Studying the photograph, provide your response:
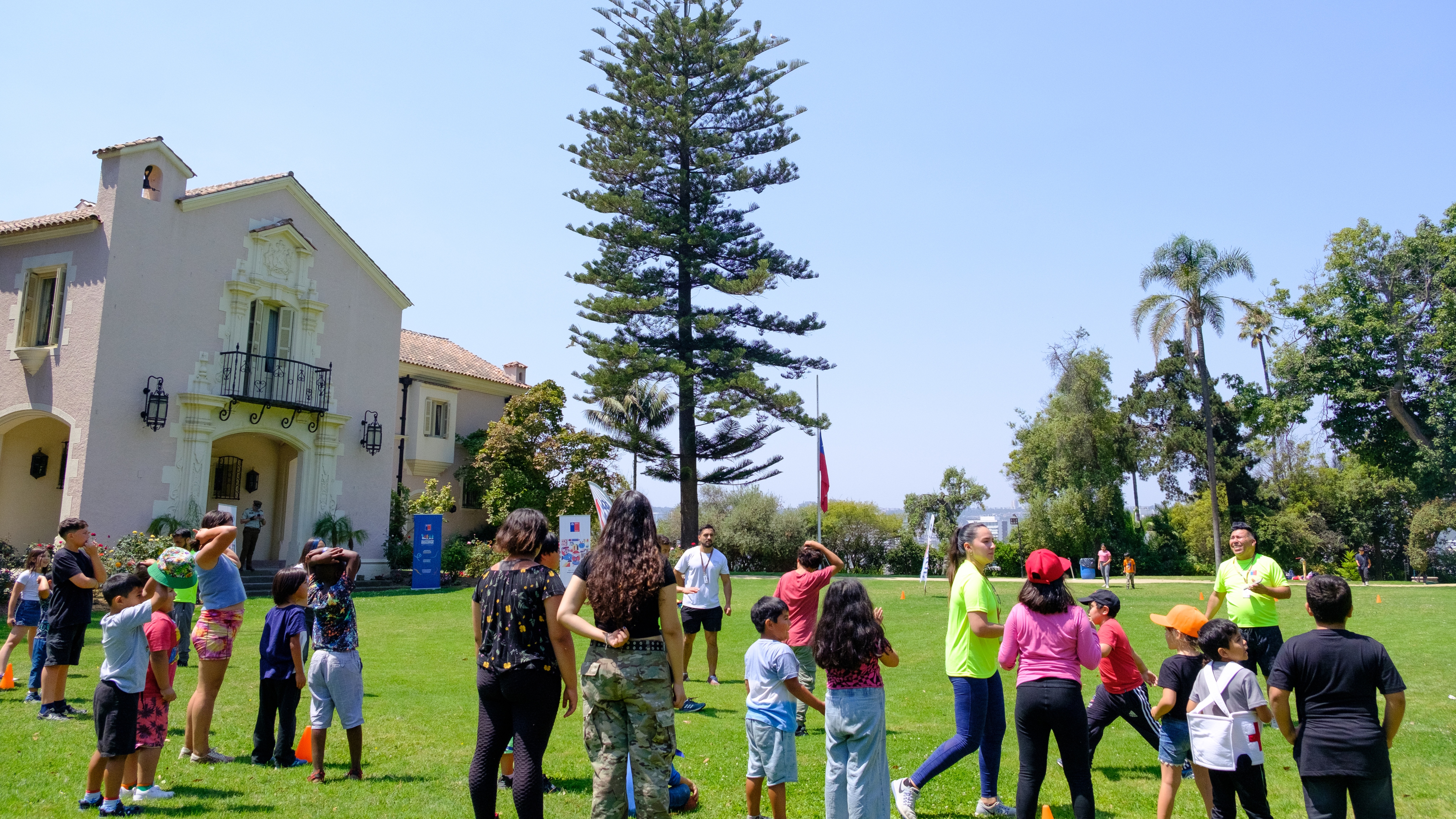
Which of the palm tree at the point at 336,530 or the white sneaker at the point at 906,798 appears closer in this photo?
the white sneaker at the point at 906,798

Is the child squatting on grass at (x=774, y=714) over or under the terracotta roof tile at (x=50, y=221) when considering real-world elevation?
under

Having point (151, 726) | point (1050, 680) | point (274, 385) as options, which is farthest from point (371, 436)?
point (1050, 680)

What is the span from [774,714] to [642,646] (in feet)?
3.81

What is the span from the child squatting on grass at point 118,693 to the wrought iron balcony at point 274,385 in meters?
16.7

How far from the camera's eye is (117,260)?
18297mm

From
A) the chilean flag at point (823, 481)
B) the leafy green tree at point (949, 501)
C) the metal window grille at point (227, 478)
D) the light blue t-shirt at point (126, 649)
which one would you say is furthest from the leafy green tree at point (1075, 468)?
the light blue t-shirt at point (126, 649)

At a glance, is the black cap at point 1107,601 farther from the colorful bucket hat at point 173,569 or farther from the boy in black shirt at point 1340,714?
the colorful bucket hat at point 173,569

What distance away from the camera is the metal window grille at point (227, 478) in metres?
22.3

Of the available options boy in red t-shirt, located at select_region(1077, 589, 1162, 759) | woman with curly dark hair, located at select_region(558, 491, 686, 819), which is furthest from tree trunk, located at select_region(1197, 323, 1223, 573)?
woman with curly dark hair, located at select_region(558, 491, 686, 819)

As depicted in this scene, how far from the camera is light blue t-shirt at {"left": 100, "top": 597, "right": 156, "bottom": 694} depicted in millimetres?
4953

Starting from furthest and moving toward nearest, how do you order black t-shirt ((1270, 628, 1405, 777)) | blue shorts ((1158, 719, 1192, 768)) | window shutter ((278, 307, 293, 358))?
window shutter ((278, 307, 293, 358)) < blue shorts ((1158, 719, 1192, 768)) < black t-shirt ((1270, 628, 1405, 777))

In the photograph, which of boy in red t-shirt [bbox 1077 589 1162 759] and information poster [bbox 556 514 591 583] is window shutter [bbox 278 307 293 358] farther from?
boy in red t-shirt [bbox 1077 589 1162 759]

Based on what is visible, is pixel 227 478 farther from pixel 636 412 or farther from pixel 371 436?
pixel 636 412

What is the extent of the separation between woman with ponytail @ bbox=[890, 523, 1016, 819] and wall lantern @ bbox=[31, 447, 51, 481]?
21847mm
